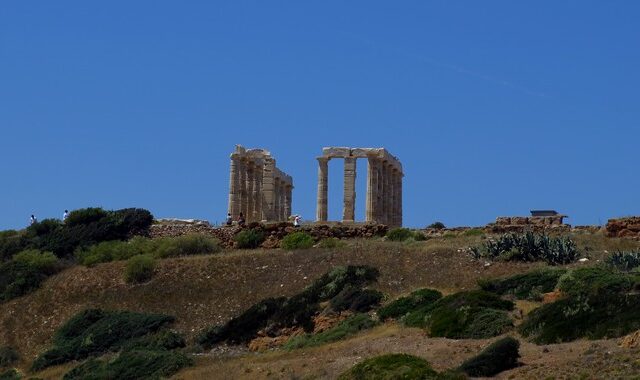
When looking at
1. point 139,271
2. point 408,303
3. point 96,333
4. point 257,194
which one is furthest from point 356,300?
point 257,194

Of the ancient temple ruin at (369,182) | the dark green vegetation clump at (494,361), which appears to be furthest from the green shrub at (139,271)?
the dark green vegetation clump at (494,361)

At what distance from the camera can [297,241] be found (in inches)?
2336

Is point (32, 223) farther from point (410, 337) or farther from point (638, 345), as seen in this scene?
point (638, 345)

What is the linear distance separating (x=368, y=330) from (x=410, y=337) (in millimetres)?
3415

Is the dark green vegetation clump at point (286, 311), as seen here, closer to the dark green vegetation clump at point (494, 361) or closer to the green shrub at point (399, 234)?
the green shrub at point (399, 234)

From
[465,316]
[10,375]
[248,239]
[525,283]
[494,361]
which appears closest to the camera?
[494,361]

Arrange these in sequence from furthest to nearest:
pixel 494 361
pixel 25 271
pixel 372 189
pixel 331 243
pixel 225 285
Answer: pixel 372 189, pixel 331 243, pixel 25 271, pixel 225 285, pixel 494 361

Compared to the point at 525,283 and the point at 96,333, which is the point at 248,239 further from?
the point at 525,283

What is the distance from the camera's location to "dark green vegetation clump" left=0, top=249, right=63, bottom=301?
56.3 meters

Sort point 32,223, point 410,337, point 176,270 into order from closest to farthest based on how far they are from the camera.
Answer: point 410,337
point 176,270
point 32,223

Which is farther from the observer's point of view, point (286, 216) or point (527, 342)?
point (286, 216)

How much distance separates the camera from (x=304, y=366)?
3653 cm

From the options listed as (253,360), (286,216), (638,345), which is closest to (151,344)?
(253,360)

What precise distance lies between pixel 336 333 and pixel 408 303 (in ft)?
8.78
